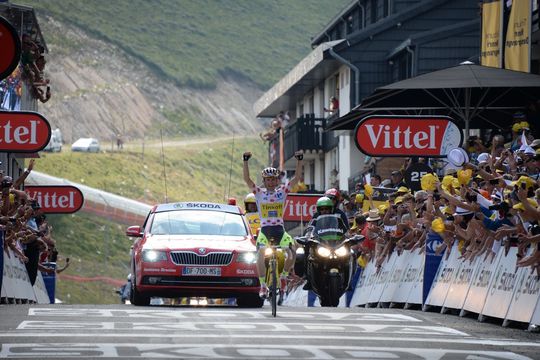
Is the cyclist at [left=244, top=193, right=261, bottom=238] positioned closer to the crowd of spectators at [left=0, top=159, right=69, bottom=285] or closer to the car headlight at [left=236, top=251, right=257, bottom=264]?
the crowd of spectators at [left=0, top=159, right=69, bottom=285]

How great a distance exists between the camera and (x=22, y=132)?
93.0 ft

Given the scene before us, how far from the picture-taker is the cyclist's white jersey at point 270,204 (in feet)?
72.4

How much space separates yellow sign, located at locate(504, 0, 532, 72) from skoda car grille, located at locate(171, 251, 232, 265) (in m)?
11.1

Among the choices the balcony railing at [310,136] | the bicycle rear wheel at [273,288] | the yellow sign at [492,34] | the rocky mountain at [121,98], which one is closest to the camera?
the bicycle rear wheel at [273,288]

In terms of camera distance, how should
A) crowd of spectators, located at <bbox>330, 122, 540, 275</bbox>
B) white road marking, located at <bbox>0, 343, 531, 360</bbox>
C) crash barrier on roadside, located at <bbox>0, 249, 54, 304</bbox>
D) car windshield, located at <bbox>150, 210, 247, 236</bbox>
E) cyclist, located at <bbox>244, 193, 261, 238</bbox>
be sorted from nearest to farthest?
white road marking, located at <bbox>0, 343, 531, 360</bbox> < crowd of spectators, located at <bbox>330, 122, 540, 275</bbox> < car windshield, located at <bbox>150, 210, 247, 236</bbox> < crash barrier on roadside, located at <bbox>0, 249, 54, 304</bbox> < cyclist, located at <bbox>244, 193, 261, 238</bbox>

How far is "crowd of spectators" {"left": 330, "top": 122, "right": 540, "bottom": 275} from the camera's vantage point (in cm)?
1847

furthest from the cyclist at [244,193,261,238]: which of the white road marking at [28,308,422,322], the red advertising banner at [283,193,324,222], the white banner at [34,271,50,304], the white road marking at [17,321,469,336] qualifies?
the white road marking at [17,321,469,336]

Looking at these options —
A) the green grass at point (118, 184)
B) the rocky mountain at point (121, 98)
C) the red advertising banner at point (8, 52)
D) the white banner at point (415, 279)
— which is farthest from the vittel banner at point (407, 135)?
the rocky mountain at point (121, 98)

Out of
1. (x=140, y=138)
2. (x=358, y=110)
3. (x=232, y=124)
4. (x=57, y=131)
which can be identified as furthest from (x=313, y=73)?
(x=232, y=124)

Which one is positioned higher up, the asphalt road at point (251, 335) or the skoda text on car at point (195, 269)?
the skoda text on car at point (195, 269)

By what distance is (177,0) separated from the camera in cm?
16838

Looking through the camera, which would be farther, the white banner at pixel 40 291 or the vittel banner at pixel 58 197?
the vittel banner at pixel 58 197

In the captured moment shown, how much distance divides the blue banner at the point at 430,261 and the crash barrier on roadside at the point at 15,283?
6.19 meters

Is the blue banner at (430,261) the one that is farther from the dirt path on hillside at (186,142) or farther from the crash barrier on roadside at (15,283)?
the dirt path on hillside at (186,142)
